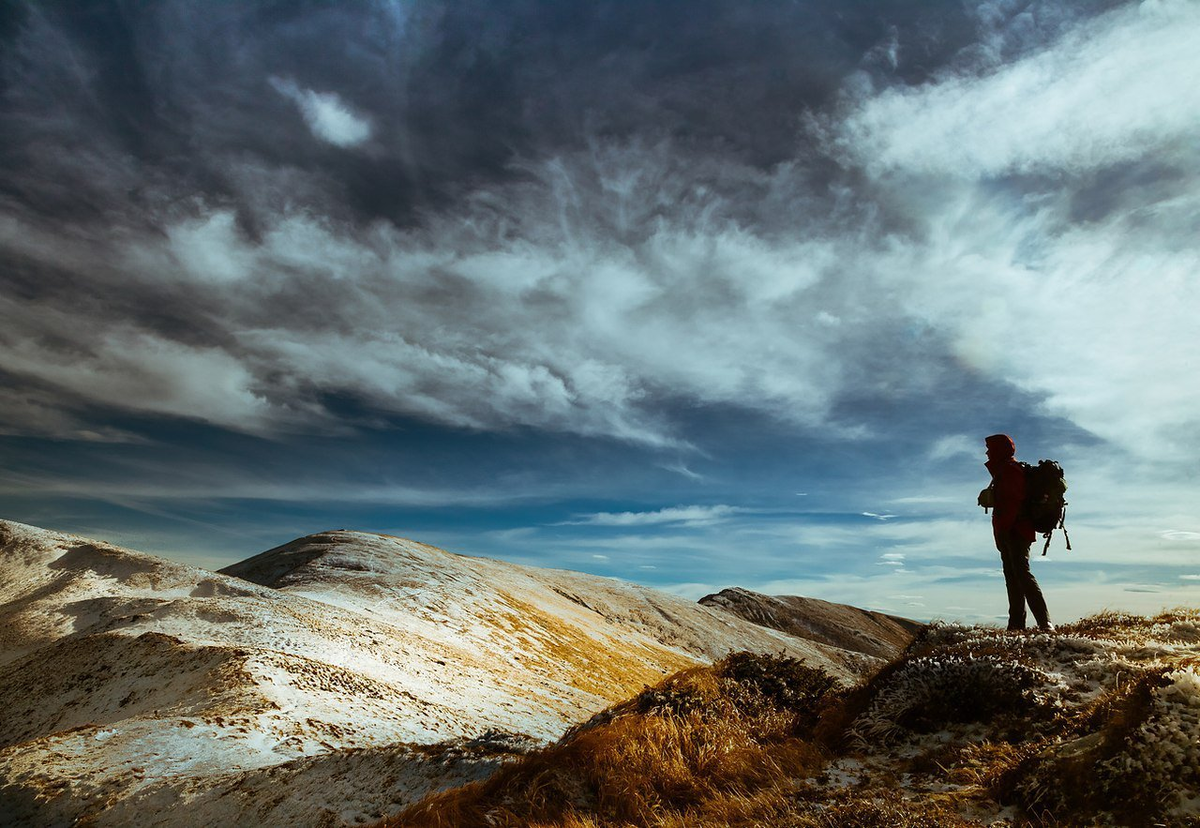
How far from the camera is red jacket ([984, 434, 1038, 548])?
9.83 metres

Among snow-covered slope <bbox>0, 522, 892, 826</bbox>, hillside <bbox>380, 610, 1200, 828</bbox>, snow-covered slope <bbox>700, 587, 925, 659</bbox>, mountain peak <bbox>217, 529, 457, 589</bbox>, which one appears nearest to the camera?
hillside <bbox>380, 610, 1200, 828</bbox>

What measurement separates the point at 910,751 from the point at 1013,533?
6.29 m

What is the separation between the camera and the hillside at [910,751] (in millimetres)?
3598

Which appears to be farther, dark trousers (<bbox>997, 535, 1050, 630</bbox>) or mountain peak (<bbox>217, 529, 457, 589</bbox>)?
mountain peak (<bbox>217, 529, 457, 589</bbox>)

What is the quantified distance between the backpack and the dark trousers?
0.44 meters

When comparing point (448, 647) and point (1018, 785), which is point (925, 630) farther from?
point (448, 647)

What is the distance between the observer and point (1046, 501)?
32.0ft


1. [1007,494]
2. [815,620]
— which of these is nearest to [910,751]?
[1007,494]

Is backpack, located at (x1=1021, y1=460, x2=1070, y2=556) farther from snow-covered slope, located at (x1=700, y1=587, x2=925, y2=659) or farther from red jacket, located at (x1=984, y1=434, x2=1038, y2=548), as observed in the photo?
snow-covered slope, located at (x1=700, y1=587, x2=925, y2=659)

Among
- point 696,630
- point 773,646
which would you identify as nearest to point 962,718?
A: point 696,630

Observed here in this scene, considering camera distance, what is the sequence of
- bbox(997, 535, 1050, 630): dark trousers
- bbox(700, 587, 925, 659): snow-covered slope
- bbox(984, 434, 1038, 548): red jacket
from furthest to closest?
bbox(700, 587, 925, 659): snow-covered slope
bbox(984, 434, 1038, 548): red jacket
bbox(997, 535, 1050, 630): dark trousers

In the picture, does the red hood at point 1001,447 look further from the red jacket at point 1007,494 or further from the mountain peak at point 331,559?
the mountain peak at point 331,559

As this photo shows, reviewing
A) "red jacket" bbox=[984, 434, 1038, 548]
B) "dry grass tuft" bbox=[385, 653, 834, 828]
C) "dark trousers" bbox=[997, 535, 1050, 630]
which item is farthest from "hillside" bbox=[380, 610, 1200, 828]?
"red jacket" bbox=[984, 434, 1038, 548]

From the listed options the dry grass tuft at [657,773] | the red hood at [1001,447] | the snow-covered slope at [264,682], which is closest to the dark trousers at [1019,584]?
the red hood at [1001,447]
